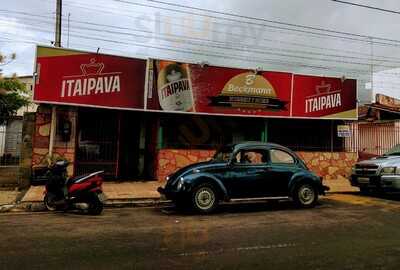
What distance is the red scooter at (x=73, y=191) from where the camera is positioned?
Answer: 10.3 metres

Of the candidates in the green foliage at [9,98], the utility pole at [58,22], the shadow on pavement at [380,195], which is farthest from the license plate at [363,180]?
the green foliage at [9,98]

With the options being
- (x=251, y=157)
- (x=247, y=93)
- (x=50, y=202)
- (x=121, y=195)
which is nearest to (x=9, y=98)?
(x=247, y=93)

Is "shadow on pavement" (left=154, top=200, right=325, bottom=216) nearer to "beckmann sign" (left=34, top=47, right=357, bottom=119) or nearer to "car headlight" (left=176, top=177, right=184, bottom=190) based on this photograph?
"car headlight" (left=176, top=177, right=184, bottom=190)

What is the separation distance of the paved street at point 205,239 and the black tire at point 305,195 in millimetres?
542

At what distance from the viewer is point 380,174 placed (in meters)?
13.5

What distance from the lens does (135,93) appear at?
52.7 feet

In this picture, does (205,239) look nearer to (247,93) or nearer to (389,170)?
(389,170)

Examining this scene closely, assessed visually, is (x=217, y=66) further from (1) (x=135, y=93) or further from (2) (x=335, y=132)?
(2) (x=335, y=132)

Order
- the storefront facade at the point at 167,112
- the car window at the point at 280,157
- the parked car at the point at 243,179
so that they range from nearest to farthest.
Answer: the parked car at the point at 243,179, the car window at the point at 280,157, the storefront facade at the point at 167,112

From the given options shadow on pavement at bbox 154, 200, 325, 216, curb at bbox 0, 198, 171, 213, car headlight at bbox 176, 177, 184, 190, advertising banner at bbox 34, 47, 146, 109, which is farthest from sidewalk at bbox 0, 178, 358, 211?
advertising banner at bbox 34, 47, 146, 109

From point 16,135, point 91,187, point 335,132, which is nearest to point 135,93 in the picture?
point 16,135

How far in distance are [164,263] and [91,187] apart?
4610mm

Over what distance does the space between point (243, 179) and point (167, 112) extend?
6.21 metres

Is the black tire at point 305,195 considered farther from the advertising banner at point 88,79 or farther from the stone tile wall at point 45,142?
the stone tile wall at point 45,142
